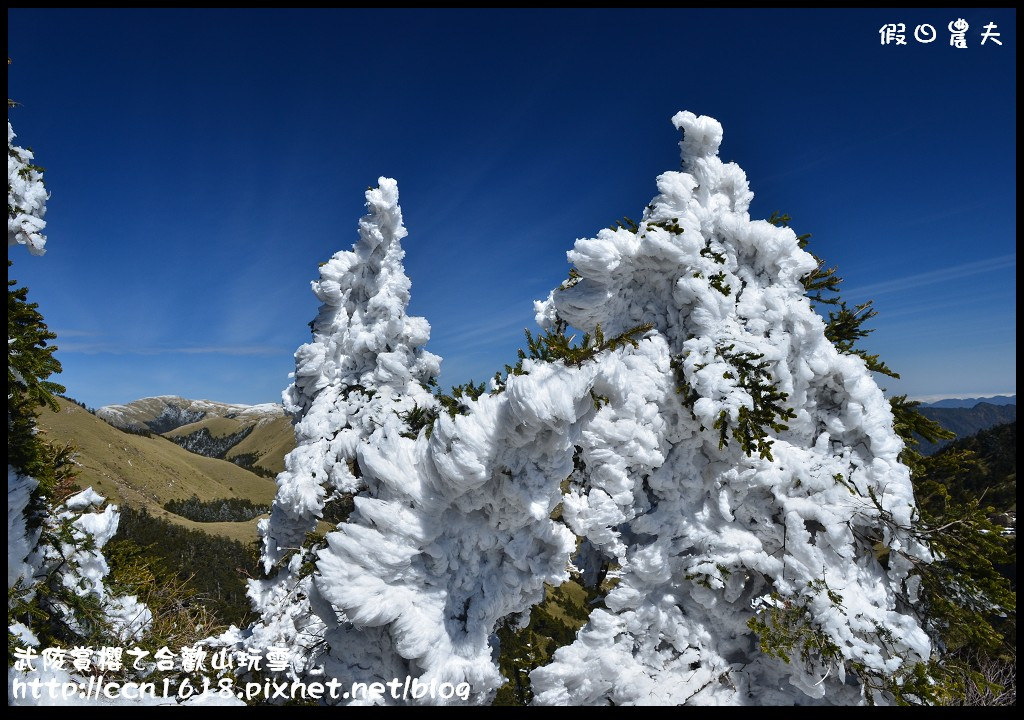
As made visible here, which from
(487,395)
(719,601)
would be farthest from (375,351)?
(719,601)

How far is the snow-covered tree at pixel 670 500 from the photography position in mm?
6535

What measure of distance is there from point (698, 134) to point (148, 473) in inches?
2603

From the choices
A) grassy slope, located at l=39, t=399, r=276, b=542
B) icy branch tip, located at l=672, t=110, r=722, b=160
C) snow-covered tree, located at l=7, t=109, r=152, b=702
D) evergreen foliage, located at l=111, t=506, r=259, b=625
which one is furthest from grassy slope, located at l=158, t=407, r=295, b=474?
icy branch tip, located at l=672, t=110, r=722, b=160

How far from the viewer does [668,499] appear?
27.5ft

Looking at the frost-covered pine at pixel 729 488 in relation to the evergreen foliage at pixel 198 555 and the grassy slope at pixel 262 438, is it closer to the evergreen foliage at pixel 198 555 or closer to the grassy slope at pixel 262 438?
the evergreen foliage at pixel 198 555

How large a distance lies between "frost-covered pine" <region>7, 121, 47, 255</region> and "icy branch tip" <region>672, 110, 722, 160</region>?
1024 cm

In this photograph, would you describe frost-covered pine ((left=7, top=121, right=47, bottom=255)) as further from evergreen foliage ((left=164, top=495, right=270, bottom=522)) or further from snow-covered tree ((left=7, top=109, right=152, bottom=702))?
evergreen foliage ((left=164, top=495, right=270, bottom=522))

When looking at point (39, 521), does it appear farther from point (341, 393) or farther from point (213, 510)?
point (213, 510)

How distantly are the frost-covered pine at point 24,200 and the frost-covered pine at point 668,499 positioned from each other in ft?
16.2

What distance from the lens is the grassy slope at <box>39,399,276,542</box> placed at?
1638 inches

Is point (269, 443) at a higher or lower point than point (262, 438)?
lower

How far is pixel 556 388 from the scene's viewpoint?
6.28 m

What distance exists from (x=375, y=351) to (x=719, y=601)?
8.81 m

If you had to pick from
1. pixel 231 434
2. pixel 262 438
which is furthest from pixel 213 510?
pixel 231 434
